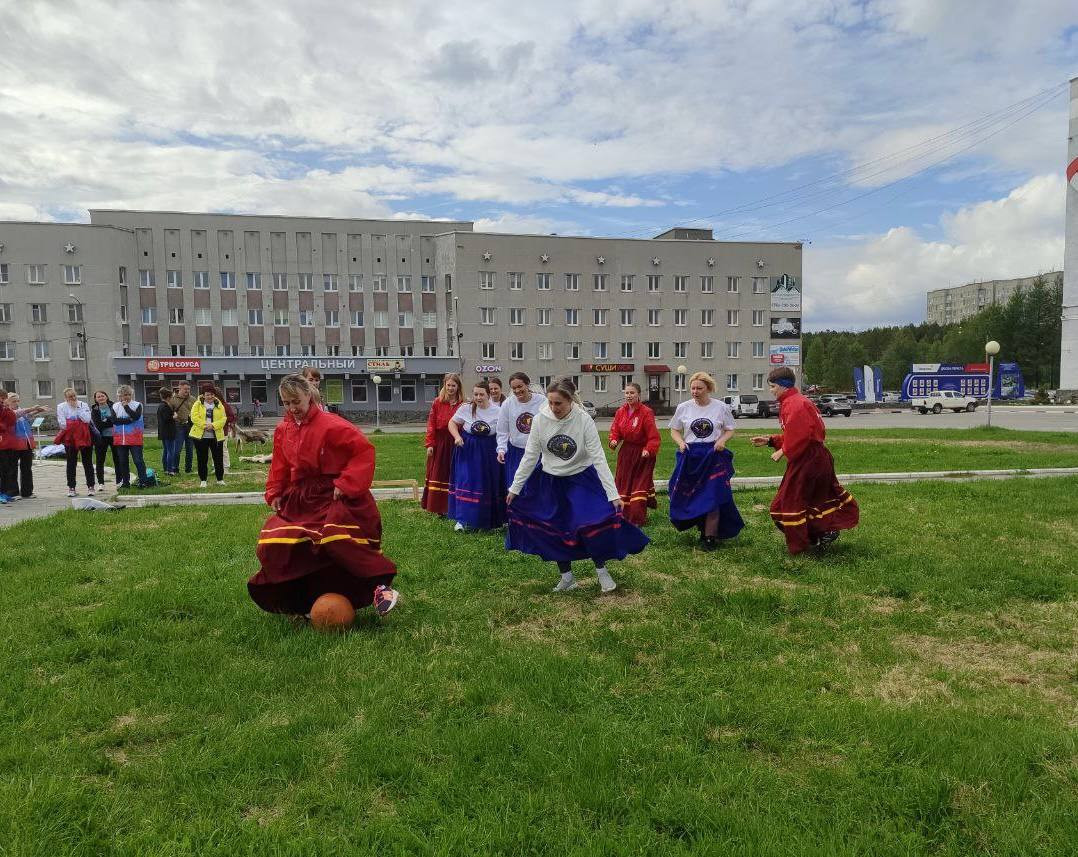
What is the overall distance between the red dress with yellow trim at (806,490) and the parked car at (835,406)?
46.6 metres

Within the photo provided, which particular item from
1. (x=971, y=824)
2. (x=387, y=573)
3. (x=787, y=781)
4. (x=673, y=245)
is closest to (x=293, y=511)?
(x=387, y=573)

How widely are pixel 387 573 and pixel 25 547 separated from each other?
17.6 feet

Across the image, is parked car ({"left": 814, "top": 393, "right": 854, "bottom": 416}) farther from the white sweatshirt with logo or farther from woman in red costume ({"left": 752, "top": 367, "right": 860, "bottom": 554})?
the white sweatshirt with logo

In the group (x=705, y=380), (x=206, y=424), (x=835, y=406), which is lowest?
(x=835, y=406)

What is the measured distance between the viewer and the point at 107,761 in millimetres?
3498

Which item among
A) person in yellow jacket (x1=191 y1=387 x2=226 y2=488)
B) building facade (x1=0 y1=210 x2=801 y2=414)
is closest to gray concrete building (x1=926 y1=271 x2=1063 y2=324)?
building facade (x1=0 y1=210 x2=801 y2=414)

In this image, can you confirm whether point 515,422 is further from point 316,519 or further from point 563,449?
point 316,519

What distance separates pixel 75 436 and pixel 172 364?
44.6 m

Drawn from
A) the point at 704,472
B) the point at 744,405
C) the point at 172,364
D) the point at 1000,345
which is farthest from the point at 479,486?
the point at 1000,345

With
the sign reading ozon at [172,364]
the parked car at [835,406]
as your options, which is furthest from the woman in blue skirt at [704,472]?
the sign reading ozon at [172,364]

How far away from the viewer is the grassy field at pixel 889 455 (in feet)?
50.9

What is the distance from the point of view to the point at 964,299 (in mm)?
148750

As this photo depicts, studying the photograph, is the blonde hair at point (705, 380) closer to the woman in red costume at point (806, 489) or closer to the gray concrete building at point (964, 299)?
the woman in red costume at point (806, 489)

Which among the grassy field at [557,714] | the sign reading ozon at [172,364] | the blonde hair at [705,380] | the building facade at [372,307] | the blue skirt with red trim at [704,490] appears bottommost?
the grassy field at [557,714]
